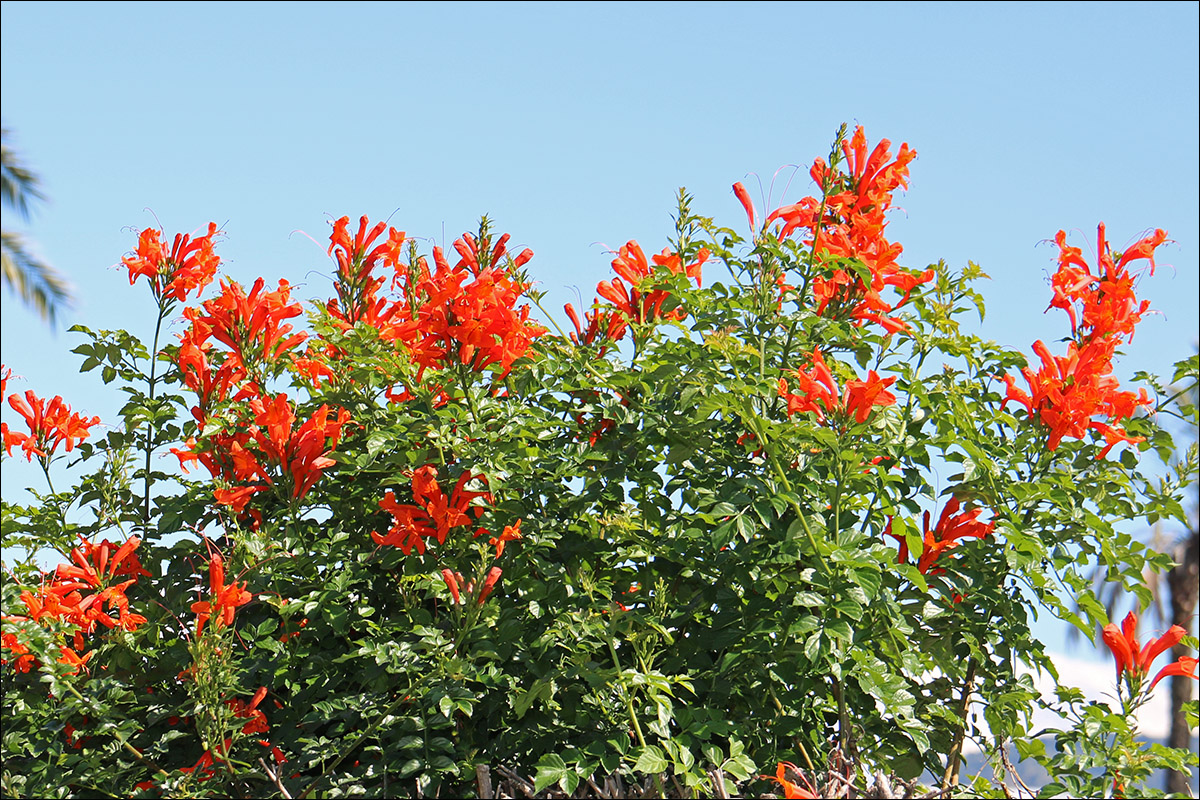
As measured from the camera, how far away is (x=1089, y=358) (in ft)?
12.5

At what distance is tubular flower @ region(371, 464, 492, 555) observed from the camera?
3525mm

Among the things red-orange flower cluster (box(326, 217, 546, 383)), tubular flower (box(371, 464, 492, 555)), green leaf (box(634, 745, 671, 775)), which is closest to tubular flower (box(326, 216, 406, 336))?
red-orange flower cluster (box(326, 217, 546, 383))

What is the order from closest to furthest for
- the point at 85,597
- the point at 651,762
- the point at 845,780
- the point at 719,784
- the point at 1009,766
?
the point at 651,762 < the point at 719,784 < the point at 845,780 < the point at 1009,766 < the point at 85,597

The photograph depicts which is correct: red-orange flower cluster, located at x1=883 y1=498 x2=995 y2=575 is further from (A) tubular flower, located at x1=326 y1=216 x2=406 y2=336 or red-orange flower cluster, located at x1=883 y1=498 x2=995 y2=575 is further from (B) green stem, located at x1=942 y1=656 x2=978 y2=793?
(A) tubular flower, located at x1=326 y1=216 x2=406 y2=336

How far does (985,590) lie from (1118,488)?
0.65 m

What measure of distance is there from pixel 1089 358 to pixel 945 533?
76cm

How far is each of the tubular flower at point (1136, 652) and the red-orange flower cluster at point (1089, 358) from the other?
62cm

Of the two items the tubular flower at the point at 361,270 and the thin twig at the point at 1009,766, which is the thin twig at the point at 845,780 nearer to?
the thin twig at the point at 1009,766

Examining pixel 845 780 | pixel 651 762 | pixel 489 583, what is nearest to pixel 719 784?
pixel 651 762

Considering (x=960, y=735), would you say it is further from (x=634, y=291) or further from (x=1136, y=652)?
(x=634, y=291)

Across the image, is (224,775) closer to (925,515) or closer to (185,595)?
(185,595)

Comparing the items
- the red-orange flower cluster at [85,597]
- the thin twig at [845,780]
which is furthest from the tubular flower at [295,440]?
the thin twig at [845,780]

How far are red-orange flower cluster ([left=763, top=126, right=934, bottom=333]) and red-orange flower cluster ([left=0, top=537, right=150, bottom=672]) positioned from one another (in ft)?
8.14

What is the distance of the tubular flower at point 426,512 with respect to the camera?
3.53m
